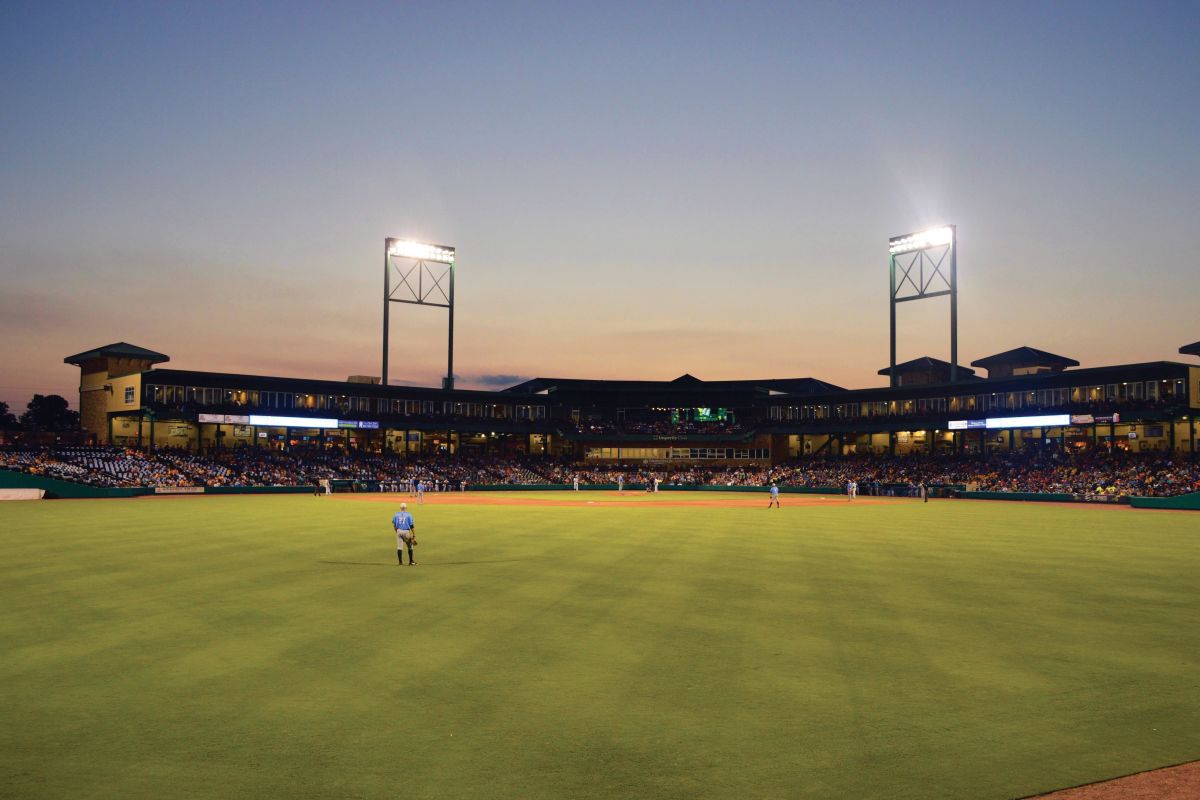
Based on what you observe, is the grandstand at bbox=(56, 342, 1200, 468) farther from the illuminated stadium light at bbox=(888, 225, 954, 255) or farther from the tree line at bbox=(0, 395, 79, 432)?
the tree line at bbox=(0, 395, 79, 432)

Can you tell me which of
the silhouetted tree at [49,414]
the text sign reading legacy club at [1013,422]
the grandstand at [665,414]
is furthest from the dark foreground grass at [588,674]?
the silhouetted tree at [49,414]

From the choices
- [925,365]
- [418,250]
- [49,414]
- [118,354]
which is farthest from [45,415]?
[925,365]

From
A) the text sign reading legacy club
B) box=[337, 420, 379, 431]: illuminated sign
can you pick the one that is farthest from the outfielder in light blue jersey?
box=[337, 420, 379, 431]: illuminated sign

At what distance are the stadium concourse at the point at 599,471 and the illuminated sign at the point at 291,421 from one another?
104 inches

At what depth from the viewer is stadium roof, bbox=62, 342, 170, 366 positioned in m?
79.2

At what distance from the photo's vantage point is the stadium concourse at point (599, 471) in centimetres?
5675

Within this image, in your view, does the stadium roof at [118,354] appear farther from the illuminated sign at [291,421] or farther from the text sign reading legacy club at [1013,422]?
the text sign reading legacy club at [1013,422]

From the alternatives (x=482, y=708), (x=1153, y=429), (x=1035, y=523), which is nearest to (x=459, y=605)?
(x=482, y=708)

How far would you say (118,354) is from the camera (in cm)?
7919

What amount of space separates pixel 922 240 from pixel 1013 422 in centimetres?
1908

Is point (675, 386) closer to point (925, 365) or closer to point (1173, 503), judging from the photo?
point (925, 365)

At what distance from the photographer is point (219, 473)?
67.4 meters

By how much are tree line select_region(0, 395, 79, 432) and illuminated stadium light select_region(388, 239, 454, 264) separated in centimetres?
8691

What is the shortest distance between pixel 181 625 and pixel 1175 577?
69.4ft
